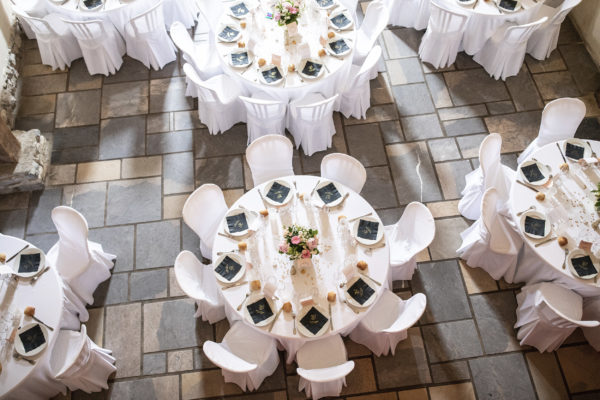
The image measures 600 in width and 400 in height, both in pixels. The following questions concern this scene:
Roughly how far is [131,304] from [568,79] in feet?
17.5

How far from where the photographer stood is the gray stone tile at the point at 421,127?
5781 mm

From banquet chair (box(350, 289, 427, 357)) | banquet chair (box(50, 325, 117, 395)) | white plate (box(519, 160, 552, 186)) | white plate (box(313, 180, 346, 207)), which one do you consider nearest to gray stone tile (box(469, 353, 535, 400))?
banquet chair (box(350, 289, 427, 357))

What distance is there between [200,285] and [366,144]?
→ 2.41m

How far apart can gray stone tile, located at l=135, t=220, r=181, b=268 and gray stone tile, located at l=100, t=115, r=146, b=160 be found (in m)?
0.94

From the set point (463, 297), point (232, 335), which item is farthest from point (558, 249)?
point (232, 335)

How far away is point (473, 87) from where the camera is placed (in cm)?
612

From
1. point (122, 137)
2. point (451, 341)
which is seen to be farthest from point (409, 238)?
point (122, 137)

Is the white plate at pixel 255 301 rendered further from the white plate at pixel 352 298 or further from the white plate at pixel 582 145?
the white plate at pixel 582 145

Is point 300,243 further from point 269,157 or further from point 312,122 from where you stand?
point 312,122

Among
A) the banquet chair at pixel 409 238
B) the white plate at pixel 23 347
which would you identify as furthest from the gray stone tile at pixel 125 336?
the banquet chair at pixel 409 238

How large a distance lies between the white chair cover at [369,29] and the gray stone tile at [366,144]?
28.9 inches

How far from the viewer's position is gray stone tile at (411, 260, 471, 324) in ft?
15.6

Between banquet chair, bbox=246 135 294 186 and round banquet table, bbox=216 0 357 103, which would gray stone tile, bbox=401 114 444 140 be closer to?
round banquet table, bbox=216 0 357 103

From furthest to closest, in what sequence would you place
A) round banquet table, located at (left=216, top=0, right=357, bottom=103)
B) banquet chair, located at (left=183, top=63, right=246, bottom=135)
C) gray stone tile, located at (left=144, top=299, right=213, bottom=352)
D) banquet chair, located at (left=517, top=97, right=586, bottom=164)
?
1. banquet chair, located at (left=183, top=63, right=246, bottom=135)
2. round banquet table, located at (left=216, top=0, right=357, bottom=103)
3. banquet chair, located at (left=517, top=97, right=586, bottom=164)
4. gray stone tile, located at (left=144, top=299, right=213, bottom=352)
